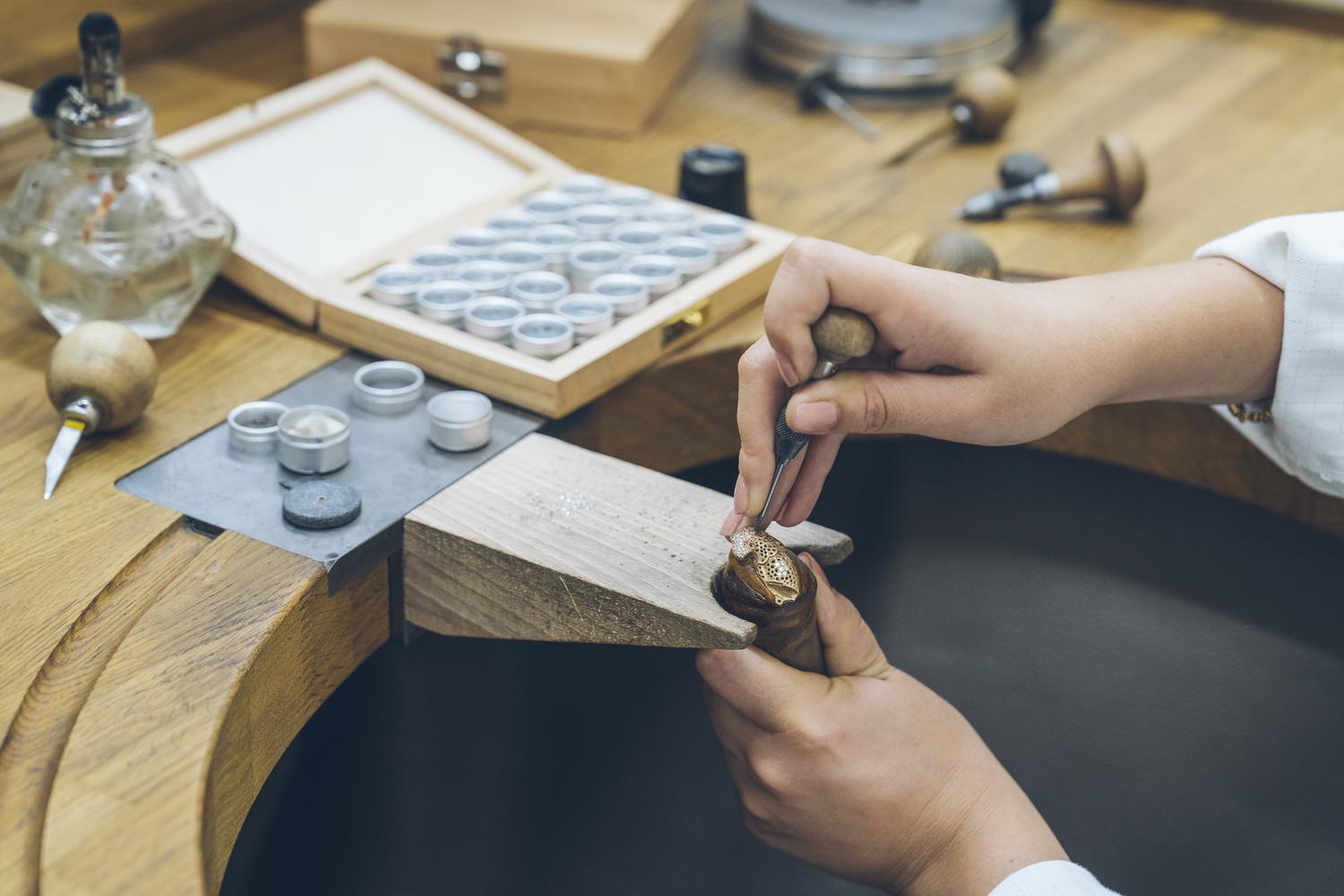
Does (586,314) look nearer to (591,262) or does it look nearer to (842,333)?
(591,262)

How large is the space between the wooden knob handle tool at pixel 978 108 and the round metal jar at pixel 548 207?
1.31 feet

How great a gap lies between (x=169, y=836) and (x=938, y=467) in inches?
29.9

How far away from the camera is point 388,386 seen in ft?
3.22

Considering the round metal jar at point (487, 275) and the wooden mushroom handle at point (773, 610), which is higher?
the round metal jar at point (487, 275)

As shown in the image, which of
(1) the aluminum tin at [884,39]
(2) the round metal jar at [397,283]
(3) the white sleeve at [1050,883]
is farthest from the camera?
(1) the aluminum tin at [884,39]

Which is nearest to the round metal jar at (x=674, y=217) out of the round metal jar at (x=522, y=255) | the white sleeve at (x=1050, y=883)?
the round metal jar at (x=522, y=255)

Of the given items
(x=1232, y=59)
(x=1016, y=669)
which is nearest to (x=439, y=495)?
(x=1016, y=669)

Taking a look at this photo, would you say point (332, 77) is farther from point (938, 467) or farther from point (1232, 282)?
point (1232, 282)

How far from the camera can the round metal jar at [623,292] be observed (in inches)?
40.1

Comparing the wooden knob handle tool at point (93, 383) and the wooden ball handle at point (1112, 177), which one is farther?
the wooden ball handle at point (1112, 177)

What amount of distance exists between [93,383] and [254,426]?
11 cm

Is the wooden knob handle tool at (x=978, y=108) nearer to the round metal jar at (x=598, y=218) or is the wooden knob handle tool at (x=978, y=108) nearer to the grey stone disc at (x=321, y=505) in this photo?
the round metal jar at (x=598, y=218)

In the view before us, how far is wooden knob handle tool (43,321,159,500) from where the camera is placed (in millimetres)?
859

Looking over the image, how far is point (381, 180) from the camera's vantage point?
1.19 m
